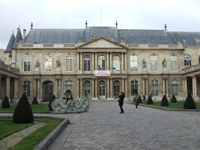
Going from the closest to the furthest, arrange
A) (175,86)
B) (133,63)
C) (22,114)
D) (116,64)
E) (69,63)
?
(22,114) → (116,64) → (69,63) → (133,63) → (175,86)

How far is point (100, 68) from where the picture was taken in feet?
132

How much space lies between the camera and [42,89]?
40156 millimetres

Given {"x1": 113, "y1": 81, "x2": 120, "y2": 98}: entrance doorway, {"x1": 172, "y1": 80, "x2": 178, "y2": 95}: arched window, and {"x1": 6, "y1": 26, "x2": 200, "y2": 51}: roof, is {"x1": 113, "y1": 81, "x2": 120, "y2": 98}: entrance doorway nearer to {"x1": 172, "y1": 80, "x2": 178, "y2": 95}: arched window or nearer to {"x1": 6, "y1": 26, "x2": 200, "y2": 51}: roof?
{"x1": 6, "y1": 26, "x2": 200, "y2": 51}: roof

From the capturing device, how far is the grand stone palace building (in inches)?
1564

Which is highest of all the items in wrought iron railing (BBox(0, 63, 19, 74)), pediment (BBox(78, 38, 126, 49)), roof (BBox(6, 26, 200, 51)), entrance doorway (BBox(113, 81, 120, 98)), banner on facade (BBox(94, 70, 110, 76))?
roof (BBox(6, 26, 200, 51))

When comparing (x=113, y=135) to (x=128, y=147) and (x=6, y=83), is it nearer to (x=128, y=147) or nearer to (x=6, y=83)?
(x=128, y=147)

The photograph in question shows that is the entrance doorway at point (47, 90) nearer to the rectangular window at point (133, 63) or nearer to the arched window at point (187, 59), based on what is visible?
the rectangular window at point (133, 63)

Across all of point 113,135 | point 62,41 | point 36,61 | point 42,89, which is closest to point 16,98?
point 42,89

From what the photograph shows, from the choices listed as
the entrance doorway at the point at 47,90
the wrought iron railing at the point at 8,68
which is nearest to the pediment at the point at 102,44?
the entrance doorway at the point at 47,90

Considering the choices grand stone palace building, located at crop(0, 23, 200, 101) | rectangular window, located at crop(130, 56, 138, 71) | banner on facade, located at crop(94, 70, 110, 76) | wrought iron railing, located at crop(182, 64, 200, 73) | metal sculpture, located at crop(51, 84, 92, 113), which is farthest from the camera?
rectangular window, located at crop(130, 56, 138, 71)

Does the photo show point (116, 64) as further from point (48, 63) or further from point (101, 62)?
point (48, 63)

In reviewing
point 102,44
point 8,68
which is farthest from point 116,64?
point 8,68

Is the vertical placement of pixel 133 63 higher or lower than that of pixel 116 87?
higher

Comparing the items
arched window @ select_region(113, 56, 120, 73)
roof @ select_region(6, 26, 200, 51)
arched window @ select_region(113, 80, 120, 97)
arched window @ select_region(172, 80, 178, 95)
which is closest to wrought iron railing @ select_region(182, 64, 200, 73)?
arched window @ select_region(172, 80, 178, 95)
